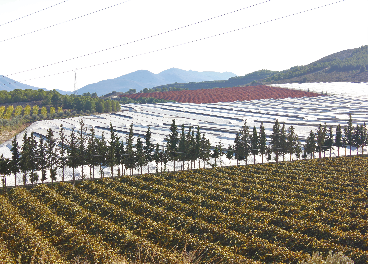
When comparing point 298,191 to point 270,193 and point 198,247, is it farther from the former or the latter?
point 198,247

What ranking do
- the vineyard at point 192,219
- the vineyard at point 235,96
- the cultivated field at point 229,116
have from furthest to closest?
1. the vineyard at point 235,96
2. the cultivated field at point 229,116
3. the vineyard at point 192,219

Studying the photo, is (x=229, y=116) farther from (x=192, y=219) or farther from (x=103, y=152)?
(x=192, y=219)

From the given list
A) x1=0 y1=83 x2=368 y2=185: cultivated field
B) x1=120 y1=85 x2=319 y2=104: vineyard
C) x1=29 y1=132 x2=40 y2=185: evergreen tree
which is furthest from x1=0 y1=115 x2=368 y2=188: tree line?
x1=120 y1=85 x2=319 y2=104: vineyard

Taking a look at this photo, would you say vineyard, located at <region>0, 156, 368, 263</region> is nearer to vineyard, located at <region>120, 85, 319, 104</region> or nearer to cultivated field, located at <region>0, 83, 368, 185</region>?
cultivated field, located at <region>0, 83, 368, 185</region>

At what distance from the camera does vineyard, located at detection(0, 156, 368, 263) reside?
2447cm

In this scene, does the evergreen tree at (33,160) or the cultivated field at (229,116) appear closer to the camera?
the evergreen tree at (33,160)

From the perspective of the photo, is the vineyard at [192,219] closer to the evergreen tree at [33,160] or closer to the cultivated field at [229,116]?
the evergreen tree at [33,160]

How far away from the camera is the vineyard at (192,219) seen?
80.3 ft

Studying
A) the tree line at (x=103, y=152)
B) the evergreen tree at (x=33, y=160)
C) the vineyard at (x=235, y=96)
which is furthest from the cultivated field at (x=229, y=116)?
the evergreen tree at (x=33, y=160)

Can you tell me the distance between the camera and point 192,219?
104ft

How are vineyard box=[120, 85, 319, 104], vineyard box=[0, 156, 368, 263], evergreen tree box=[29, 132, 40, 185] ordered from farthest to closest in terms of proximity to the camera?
vineyard box=[120, 85, 319, 104], evergreen tree box=[29, 132, 40, 185], vineyard box=[0, 156, 368, 263]

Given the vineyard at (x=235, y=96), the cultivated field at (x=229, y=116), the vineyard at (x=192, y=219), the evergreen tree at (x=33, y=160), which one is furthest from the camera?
the vineyard at (x=235, y=96)

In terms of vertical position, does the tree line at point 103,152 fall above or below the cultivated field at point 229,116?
below

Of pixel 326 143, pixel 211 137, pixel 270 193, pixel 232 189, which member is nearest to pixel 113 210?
pixel 232 189
